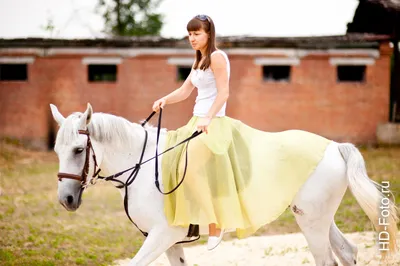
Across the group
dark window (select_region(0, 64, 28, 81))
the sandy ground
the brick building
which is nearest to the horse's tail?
the sandy ground

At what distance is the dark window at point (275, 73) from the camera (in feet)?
55.5

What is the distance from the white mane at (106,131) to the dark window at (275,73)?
13.5 metres

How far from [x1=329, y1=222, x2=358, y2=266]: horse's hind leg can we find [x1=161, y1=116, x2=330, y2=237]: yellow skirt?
0.62 m

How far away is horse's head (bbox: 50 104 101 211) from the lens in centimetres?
345

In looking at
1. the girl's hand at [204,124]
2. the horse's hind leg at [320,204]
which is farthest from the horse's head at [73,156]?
A: the horse's hind leg at [320,204]

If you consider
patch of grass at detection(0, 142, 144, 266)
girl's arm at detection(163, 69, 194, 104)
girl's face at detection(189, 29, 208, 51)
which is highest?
girl's face at detection(189, 29, 208, 51)

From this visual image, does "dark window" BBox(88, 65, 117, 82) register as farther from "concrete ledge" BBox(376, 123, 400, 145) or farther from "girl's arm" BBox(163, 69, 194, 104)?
"girl's arm" BBox(163, 69, 194, 104)

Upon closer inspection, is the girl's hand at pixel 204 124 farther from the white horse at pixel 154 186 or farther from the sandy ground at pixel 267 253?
the sandy ground at pixel 267 253

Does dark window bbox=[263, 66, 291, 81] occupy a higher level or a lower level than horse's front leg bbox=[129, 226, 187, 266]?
higher

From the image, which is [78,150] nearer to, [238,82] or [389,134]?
[238,82]

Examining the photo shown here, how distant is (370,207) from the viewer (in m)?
3.74

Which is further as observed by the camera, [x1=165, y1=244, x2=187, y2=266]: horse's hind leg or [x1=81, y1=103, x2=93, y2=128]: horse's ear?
[x1=165, y1=244, x2=187, y2=266]: horse's hind leg

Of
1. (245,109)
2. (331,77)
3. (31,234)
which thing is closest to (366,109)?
(331,77)

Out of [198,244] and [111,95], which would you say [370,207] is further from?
[111,95]
